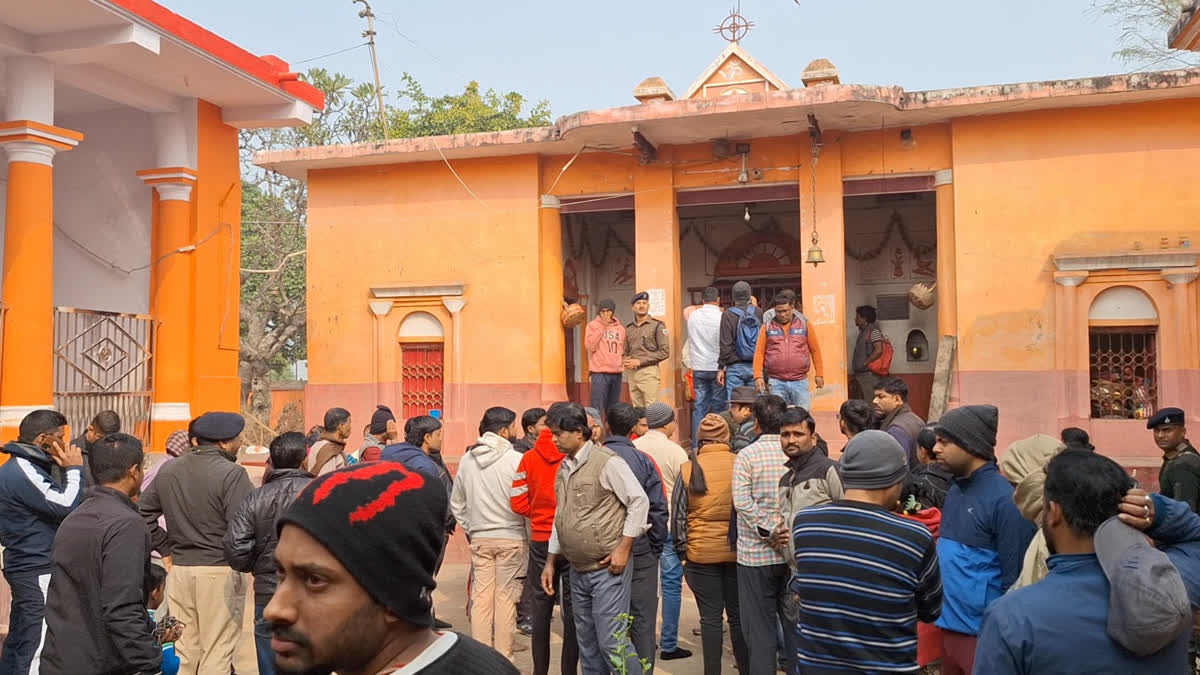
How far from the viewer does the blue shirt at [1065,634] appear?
2332 mm

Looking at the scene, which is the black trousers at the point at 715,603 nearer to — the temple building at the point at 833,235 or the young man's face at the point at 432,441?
the young man's face at the point at 432,441

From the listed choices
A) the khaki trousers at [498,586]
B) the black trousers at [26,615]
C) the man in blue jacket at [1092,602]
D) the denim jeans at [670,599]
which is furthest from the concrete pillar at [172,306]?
the man in blue jacket at [1092,602]

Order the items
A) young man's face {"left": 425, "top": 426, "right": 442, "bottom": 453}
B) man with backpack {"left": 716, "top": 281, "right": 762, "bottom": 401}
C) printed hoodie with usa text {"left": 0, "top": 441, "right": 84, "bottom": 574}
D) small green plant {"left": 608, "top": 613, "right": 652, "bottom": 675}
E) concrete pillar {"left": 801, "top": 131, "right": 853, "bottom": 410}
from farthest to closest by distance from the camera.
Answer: concrete pillar {"left": 801, "top": 131, "right": 853, "bottom": 410} < man with backpack {"left": 716, "top": 281, "right": 762, "bottom": 401} < young man's face {"left": 425, "top": 426, "right": 442, "bottom": 453} < printed hoodie with usa text {"left": 0, "top": 441, "right": 84, "bottom": 574} < small green plant {"left": 608, "top": 613, "right": 652, "bottom": 675}

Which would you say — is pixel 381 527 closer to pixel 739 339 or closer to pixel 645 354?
pixel 739 339

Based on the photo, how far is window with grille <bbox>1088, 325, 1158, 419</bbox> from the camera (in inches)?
450

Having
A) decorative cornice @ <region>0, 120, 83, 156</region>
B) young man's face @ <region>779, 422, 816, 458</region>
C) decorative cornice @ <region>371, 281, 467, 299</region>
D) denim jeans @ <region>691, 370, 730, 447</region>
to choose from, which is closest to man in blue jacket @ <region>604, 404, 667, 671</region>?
young man's face @ <region>779, 422, 816, 458</region>

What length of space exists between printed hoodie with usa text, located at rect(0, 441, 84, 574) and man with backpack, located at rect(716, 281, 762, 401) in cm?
677

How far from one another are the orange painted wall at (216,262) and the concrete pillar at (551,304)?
13.6 feet

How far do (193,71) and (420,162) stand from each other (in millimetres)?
4373

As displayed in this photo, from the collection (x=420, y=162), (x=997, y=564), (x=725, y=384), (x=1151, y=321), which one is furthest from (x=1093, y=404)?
(x=420, y=162)

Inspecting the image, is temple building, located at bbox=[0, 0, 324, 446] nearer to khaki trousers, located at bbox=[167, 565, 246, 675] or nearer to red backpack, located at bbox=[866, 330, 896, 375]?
khaki trousers, located at bbox=[167, 565, 246, 675]

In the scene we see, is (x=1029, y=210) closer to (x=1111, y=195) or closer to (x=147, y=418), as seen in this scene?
(x=1111, y=195)

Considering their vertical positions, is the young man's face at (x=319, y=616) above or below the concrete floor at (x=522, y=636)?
above

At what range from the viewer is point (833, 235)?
12.4 m
